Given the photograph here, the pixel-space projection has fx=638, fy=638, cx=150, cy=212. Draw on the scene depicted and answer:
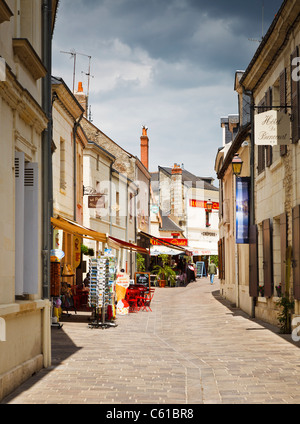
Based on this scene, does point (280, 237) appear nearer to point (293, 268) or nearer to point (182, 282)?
point (293, 268)

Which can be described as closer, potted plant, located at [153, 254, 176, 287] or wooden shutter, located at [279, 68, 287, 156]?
wooden shutter, located at [279, 68, 287, 156]

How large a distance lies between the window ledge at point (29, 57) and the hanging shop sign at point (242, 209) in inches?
367

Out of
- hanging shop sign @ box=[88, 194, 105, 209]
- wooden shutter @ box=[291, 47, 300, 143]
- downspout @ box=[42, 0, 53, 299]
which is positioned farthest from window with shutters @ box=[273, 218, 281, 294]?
hanging shop sign @ box=[88, 194, 105, 209]

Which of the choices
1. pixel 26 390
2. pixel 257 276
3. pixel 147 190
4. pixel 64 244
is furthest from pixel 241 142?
pixel 147 190

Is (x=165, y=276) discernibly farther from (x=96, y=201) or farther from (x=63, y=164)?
(x=63, y=164)

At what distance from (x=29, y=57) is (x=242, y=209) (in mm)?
10131

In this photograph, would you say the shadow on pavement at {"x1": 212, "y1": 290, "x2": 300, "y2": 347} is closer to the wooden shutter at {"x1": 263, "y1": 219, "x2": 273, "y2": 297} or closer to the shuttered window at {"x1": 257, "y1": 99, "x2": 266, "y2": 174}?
the wooden shutter at {"x1": 263, "y1": 219, "x2": 273, "y2": 297}

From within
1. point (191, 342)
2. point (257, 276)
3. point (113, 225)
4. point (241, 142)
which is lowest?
point (191, 342)

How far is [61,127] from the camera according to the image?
66.8ft

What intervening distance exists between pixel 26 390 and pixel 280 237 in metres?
8.23

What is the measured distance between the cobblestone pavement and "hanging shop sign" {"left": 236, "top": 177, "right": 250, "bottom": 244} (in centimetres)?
265

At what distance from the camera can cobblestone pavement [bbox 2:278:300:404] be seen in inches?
271

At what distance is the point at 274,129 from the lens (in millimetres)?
12445

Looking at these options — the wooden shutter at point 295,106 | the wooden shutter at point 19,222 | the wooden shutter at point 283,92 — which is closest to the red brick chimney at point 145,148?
the wooden shutter at point 283,92
